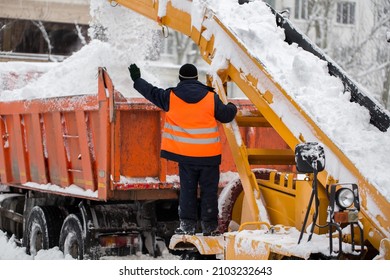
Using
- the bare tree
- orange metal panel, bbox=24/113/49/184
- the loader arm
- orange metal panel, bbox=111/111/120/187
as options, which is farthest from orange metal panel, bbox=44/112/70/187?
the bare tree

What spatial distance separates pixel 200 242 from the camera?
5.81 m

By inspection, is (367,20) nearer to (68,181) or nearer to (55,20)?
(55,20)

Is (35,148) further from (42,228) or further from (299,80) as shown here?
(299,80)

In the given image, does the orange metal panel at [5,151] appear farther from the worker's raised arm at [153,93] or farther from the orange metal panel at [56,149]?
the worker's raised arm at [153,93]

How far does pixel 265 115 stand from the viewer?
18.1ft

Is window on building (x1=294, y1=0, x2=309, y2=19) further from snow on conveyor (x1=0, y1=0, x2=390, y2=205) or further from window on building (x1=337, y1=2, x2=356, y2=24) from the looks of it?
snow on conveyor (x1=0, y1=0, x2=390, y2=205)

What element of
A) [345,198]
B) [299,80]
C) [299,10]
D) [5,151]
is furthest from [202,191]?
[299,10]

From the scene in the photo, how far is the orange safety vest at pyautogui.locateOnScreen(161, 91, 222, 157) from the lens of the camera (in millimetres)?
5863

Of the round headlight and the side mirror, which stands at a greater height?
the side mirror

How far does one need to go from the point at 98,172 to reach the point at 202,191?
3.90ft

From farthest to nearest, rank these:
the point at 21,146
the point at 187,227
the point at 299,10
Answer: the point at 299,10, the point at 21,146, the point at 187,227

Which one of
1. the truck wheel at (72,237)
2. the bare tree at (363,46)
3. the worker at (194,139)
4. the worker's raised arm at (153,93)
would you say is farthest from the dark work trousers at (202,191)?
the bare tree at (363,46)

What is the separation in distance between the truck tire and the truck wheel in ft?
0.91

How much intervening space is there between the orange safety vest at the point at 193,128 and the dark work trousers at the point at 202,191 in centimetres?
12
